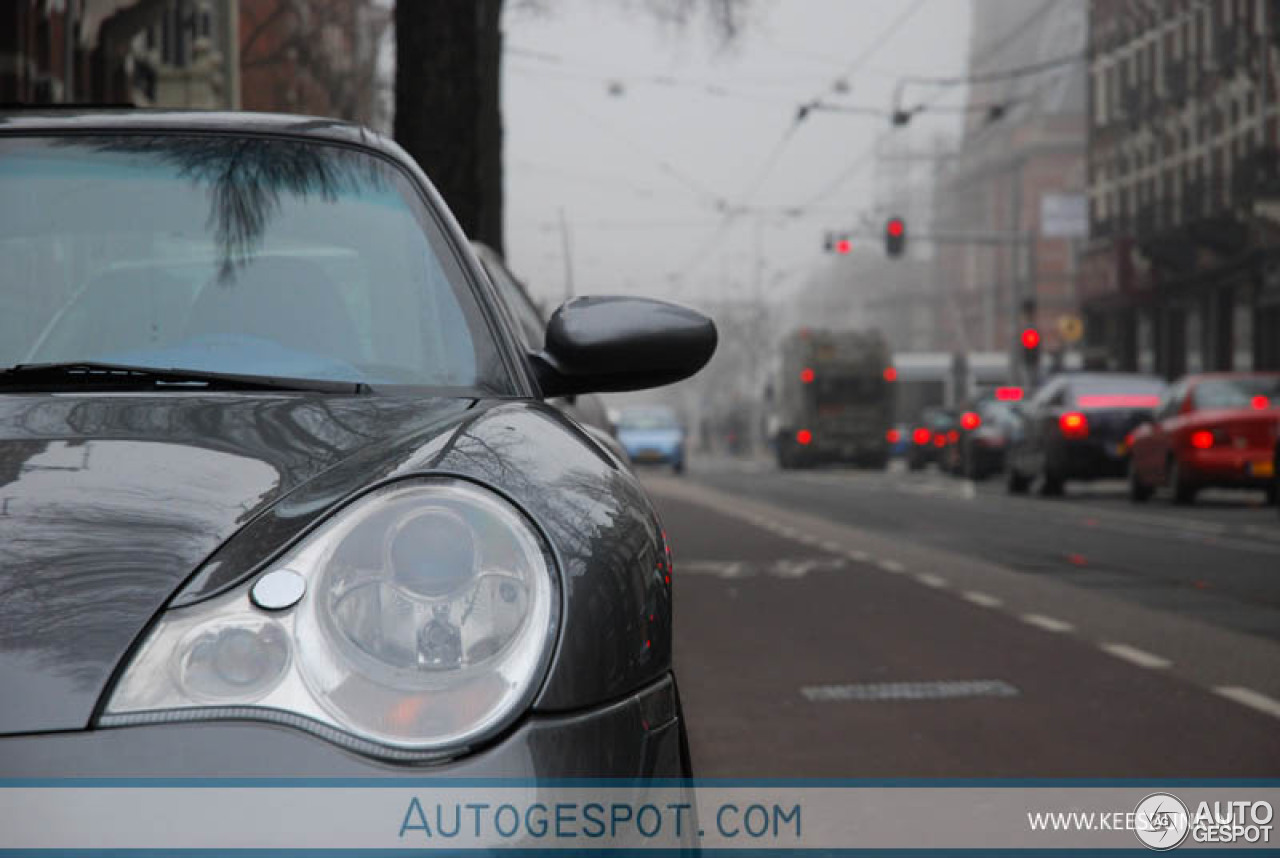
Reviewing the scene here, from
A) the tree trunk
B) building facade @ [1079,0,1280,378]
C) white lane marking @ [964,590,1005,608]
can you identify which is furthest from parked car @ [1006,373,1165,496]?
building facade @ [1079,0,1280,378]

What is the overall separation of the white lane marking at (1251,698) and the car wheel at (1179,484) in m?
15.4

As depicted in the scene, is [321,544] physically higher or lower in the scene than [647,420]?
higher

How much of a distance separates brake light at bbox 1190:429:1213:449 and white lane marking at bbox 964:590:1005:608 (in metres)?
11.5

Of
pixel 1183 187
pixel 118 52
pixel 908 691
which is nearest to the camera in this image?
pixel 908 691

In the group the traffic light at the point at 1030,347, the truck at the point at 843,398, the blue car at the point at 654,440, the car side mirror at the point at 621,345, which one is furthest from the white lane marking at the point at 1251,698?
the truck at the point at 843,398

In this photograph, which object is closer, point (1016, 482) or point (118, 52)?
point (118, 52)

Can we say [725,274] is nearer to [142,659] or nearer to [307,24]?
[307,24]

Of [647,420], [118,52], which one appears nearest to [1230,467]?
[118,52]

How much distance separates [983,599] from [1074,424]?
15.6 meters

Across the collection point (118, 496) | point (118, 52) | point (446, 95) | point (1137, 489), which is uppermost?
point (118, 52)

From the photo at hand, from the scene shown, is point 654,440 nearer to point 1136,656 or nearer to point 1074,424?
point 1074,424

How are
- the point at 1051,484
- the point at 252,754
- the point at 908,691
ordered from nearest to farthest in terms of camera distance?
1. the point at 252,754
2. the point at 908,691
3. the point at 1051,484

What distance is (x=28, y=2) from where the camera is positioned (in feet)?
57.1

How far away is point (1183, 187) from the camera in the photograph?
50.4 m
